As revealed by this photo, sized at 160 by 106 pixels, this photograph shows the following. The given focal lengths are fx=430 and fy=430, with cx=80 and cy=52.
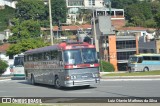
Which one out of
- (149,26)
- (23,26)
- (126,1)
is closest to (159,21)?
(23,26)

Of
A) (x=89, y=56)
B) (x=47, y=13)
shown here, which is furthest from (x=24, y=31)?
(x=89, y=56)

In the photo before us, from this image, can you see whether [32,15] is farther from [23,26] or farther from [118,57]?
[118,57]

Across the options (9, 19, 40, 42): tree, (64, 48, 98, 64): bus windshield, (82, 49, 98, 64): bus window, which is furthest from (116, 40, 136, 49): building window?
(64, 48, 98, 64): bus windshield

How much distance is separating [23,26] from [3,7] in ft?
152

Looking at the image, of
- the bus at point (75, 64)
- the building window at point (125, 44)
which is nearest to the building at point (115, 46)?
the building window at point (125, 44)

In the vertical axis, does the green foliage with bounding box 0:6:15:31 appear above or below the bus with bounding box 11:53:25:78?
above

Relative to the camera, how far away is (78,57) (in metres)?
24.4

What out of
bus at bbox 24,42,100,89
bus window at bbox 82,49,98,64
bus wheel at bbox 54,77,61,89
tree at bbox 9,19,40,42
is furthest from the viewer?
tree at bbox 9,19,40,42

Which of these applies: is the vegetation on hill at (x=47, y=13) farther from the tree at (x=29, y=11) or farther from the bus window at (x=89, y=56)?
the bus window at (x=89, y=56)

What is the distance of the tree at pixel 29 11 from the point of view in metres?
113

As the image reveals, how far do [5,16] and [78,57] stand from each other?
343 ft

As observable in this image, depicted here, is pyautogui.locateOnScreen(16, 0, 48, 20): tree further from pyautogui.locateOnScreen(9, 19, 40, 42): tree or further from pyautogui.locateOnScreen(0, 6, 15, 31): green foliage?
pyautogui.locateOnScreen(9, 19, 40, 42): tree

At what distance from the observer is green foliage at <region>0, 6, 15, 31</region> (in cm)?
12256

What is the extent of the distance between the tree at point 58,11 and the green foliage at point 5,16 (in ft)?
44.5
